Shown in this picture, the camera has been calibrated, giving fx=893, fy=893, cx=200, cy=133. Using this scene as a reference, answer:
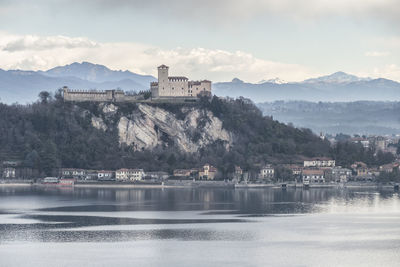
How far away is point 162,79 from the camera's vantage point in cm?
9569

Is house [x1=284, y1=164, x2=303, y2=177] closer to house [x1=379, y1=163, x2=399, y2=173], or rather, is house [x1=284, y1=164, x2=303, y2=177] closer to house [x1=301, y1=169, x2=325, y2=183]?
house [x1=301, y1=169, x2=325, y2=183]

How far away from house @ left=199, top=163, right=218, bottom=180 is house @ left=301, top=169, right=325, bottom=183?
28.8 feet

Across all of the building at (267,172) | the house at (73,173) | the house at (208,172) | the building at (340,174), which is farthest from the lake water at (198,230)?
the building at (340,174)

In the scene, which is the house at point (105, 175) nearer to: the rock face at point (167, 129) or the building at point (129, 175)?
the building at point (129, 175)

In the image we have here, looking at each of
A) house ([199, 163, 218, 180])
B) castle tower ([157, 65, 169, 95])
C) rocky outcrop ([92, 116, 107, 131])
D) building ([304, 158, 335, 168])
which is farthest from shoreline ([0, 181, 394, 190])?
castle tower ([157, 65, 169, 95])

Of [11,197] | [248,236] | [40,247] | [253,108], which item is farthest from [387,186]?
[40,247]

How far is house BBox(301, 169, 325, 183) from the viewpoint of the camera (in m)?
87.4

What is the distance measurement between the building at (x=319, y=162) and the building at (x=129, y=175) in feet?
58.3

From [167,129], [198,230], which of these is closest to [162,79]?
[167,129]

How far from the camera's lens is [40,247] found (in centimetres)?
3962

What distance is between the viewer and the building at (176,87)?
315 ft

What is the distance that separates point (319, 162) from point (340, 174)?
3.68 meters

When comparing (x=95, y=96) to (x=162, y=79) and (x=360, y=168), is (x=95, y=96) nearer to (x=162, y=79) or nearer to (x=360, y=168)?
(x=162, y=79)

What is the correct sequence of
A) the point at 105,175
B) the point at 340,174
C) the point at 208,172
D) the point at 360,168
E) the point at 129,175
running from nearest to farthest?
the point at 208,172, the point at 129,175, the point at 105,175, the point at 340,174, the point at 360,168
